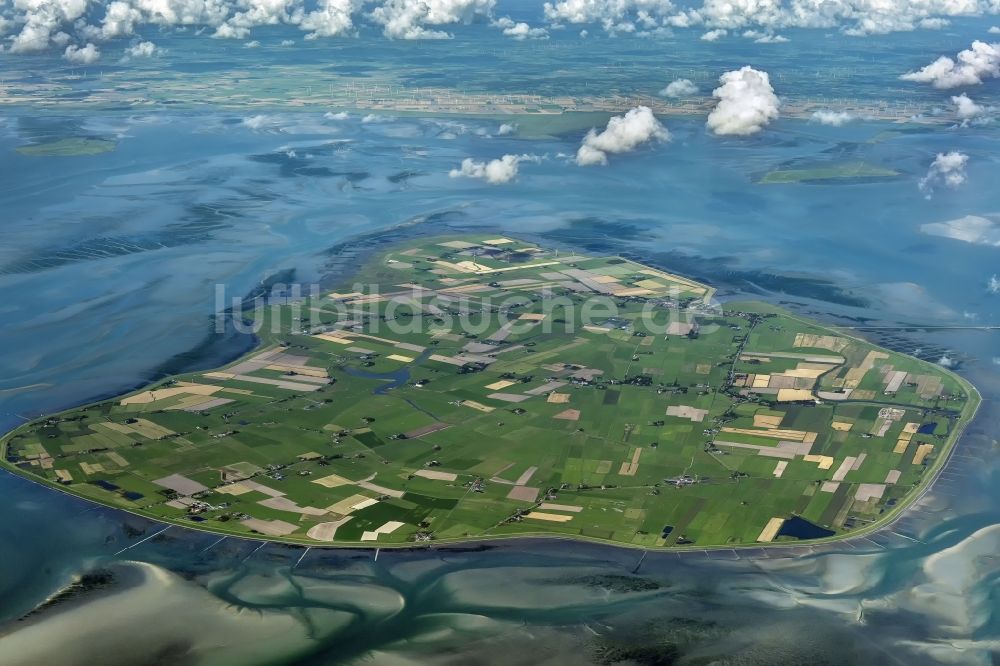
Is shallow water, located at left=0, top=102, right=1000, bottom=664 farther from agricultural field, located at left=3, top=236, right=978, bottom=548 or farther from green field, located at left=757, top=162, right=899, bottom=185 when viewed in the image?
green field, located at left=757, top=162, right=899, bottom=185

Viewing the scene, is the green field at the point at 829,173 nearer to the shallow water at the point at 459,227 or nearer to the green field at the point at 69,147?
the shallow water at the point at 459,227

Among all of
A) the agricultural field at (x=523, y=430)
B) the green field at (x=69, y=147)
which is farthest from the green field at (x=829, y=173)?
the green field at (x=69, y=147)

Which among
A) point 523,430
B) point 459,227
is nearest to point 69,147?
point 459,227

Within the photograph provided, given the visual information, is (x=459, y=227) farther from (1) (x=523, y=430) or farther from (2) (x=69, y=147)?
(2) (x=69, y=147)

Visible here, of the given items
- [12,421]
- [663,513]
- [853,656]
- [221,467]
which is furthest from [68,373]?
[853,656]

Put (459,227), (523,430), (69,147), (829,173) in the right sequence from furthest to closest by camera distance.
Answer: (69,147) < (829,173) < (459,227) < (523,430)

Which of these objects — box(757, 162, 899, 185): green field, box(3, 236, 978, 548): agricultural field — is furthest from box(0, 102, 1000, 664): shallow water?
box(757, 162, 899, 185): green field
